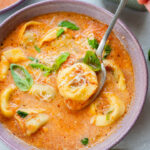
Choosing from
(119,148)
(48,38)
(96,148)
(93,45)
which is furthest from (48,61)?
(119,148)

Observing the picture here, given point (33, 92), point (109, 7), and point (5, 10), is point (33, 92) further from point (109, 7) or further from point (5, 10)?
point (109, 7)

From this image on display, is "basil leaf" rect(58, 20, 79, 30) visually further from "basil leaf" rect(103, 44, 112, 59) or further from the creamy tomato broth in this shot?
"basil leaf" rect(103, 44, 112, 59)

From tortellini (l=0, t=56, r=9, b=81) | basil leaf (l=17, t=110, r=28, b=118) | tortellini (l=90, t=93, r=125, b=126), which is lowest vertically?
tortellini (l=90, t=93, r=125, b=126)

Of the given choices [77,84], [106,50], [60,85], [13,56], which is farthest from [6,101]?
[106,50]

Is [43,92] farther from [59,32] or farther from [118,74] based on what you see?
[118,74]

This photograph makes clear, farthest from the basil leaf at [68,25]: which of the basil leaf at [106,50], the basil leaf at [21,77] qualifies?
the basil leaf at [21,77]

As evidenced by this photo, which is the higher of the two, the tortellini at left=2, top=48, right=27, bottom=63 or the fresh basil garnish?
the tortellini at left=2, top=48, right=27, bottom=63

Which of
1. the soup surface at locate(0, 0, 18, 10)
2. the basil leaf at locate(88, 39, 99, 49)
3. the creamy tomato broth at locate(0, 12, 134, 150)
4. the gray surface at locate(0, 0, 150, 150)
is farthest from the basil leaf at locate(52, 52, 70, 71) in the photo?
the soup surface at locate(0, 0, 18, 10)

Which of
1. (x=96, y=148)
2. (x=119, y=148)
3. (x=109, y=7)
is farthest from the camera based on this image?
(x=109, y=7)
